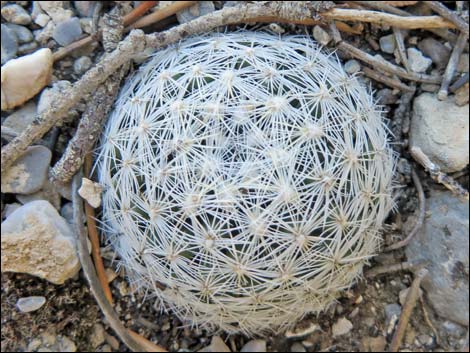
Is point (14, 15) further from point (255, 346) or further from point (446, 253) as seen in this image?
point (446, 253)

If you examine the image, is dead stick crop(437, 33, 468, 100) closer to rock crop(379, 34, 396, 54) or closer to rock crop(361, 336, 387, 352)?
rock crop(379, 34, 396, 54)

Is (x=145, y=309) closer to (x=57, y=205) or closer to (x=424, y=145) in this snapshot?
(x=57, y=205)

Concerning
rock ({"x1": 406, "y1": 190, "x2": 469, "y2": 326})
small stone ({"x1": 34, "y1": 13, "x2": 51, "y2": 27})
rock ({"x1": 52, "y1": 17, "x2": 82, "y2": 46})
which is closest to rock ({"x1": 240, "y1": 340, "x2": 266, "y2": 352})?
rock ({"x1": 406, "y1": 190, "x2": 469, "y2": 326})

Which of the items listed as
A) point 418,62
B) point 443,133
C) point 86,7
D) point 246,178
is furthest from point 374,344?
point 86,7

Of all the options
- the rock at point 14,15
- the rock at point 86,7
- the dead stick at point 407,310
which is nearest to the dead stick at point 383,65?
the dead stick at point 407,310

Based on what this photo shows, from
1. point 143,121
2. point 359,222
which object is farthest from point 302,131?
point 143,121
